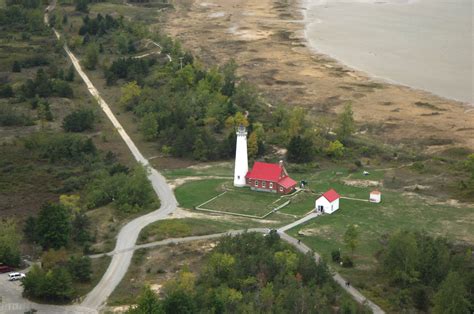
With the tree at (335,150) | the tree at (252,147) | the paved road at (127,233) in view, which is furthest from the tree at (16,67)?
the tree at (335,150)

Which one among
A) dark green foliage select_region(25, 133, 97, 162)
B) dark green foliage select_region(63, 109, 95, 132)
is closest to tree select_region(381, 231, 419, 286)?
dark green foliage select_region(25, 133, 97, 162)

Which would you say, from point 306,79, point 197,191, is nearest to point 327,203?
point 197,191

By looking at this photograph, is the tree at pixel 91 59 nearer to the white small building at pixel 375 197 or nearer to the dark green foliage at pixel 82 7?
the dark green foliage at pixel 82 7

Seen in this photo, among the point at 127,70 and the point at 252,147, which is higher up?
the point at 127,70

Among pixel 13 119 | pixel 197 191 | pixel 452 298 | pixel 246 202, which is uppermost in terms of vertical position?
pixel 452 298

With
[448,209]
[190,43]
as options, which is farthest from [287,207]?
[190,43]

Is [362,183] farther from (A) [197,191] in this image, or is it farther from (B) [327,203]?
(A) [197,191]

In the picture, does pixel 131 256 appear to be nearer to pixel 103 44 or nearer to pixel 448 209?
pixel 448 209
